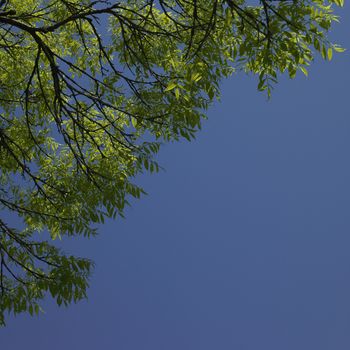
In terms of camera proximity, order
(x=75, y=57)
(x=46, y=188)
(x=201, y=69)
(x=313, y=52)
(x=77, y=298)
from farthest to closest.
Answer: (x=75, y=57)
(x=46, y=188)
(x=77, y=298)
(x=201, y=69)
(x=313, y=52)

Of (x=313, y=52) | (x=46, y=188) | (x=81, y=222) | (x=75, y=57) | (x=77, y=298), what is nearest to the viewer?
(x=313, y=52)

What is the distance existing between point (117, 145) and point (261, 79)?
6.43 ft

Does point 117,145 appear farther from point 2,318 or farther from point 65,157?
point 2,318

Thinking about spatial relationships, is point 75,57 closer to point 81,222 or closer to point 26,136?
point 26,136

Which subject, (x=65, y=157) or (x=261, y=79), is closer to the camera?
(x=261, y=79)

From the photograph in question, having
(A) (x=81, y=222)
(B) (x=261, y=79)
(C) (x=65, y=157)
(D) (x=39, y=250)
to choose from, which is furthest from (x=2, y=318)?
(B) (x=261, y=79)

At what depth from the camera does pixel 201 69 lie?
4.56 m

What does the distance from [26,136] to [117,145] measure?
110 cm

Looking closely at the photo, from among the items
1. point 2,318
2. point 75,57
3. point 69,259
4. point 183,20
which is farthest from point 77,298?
point 75,57

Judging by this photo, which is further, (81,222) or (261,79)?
(81,222)

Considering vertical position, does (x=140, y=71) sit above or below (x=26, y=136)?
below

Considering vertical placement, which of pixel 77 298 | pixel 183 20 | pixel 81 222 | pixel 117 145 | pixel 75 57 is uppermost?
pixel 75 57

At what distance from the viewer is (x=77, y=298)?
5129 mm

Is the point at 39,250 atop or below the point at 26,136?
below
